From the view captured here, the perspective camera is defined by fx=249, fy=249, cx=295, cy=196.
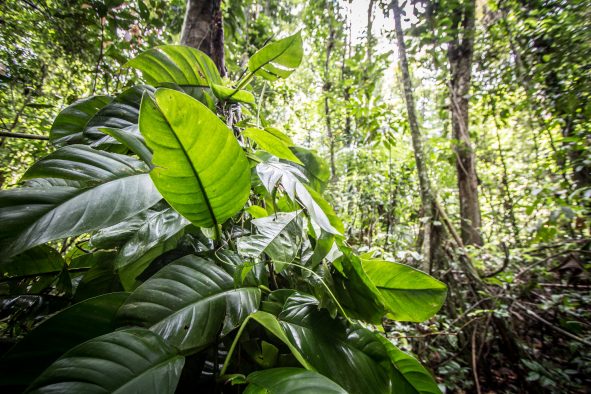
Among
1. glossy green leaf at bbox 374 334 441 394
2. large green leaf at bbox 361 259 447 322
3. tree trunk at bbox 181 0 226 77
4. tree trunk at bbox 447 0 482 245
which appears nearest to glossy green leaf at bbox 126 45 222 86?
tree trunk at bbox 181 0 226 77

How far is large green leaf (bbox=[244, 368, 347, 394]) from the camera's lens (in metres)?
0.34

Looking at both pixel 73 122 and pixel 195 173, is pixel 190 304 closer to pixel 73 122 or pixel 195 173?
pixel 195 173

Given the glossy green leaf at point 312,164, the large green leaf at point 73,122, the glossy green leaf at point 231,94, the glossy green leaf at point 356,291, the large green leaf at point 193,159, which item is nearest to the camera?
the large green leaf at point 193,159

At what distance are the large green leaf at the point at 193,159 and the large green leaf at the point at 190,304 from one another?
0.10 metres

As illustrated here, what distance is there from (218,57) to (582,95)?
2.72 metres

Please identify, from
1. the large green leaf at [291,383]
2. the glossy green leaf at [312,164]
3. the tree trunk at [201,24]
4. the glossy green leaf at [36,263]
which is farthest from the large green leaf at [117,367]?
the tree trunk at [201,24]

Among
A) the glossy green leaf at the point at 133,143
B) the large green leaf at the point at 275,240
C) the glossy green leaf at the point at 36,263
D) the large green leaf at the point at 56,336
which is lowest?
the large green leaf at the point at 56,336

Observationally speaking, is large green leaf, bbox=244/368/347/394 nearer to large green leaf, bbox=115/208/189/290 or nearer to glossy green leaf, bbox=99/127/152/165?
large green leaf, bbox=115/208/189/290

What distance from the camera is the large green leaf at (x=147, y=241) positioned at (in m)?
0.45

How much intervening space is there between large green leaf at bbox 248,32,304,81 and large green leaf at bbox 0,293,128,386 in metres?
0.75

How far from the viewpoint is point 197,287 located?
44cm

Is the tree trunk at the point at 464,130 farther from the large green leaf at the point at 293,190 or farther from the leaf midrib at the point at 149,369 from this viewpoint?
the leaf midrib at the point at 149,369

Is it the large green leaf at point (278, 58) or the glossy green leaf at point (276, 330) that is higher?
the large green leaf at point (278, 58)

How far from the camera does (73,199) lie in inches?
14.9
